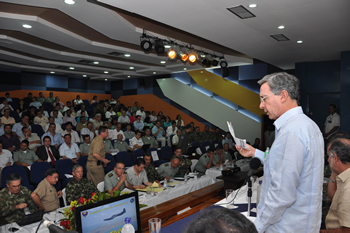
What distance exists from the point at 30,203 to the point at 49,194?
28cm

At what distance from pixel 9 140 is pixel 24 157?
46.0 inches

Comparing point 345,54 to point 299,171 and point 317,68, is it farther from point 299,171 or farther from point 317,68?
point 299,171

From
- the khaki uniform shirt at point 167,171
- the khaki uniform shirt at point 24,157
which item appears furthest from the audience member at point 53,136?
the khaki uniform shirt at point 167,171

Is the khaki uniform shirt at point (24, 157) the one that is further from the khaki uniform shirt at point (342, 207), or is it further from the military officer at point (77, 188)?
the khaki uniform shirt at point (342, 207)

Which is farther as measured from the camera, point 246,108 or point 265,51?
point 246,108

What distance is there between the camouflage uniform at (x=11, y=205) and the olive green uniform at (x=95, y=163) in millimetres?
1633

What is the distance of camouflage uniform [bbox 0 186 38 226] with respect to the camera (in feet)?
9.82

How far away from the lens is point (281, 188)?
3.71ft

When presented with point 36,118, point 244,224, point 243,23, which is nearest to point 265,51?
point 243,23

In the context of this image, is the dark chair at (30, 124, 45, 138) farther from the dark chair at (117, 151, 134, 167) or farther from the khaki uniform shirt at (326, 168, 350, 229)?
the khaki uniform shirt at (326, 168, 350, 229)

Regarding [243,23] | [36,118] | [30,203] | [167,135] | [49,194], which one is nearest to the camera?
[30,203]

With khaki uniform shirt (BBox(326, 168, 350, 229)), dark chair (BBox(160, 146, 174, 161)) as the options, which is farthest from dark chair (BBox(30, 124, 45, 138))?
khaki uniform shirt (BBox(326, 168, 350, 229))

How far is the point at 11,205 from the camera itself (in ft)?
10.2

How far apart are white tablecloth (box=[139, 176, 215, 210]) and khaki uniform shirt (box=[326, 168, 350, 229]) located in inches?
81.6
